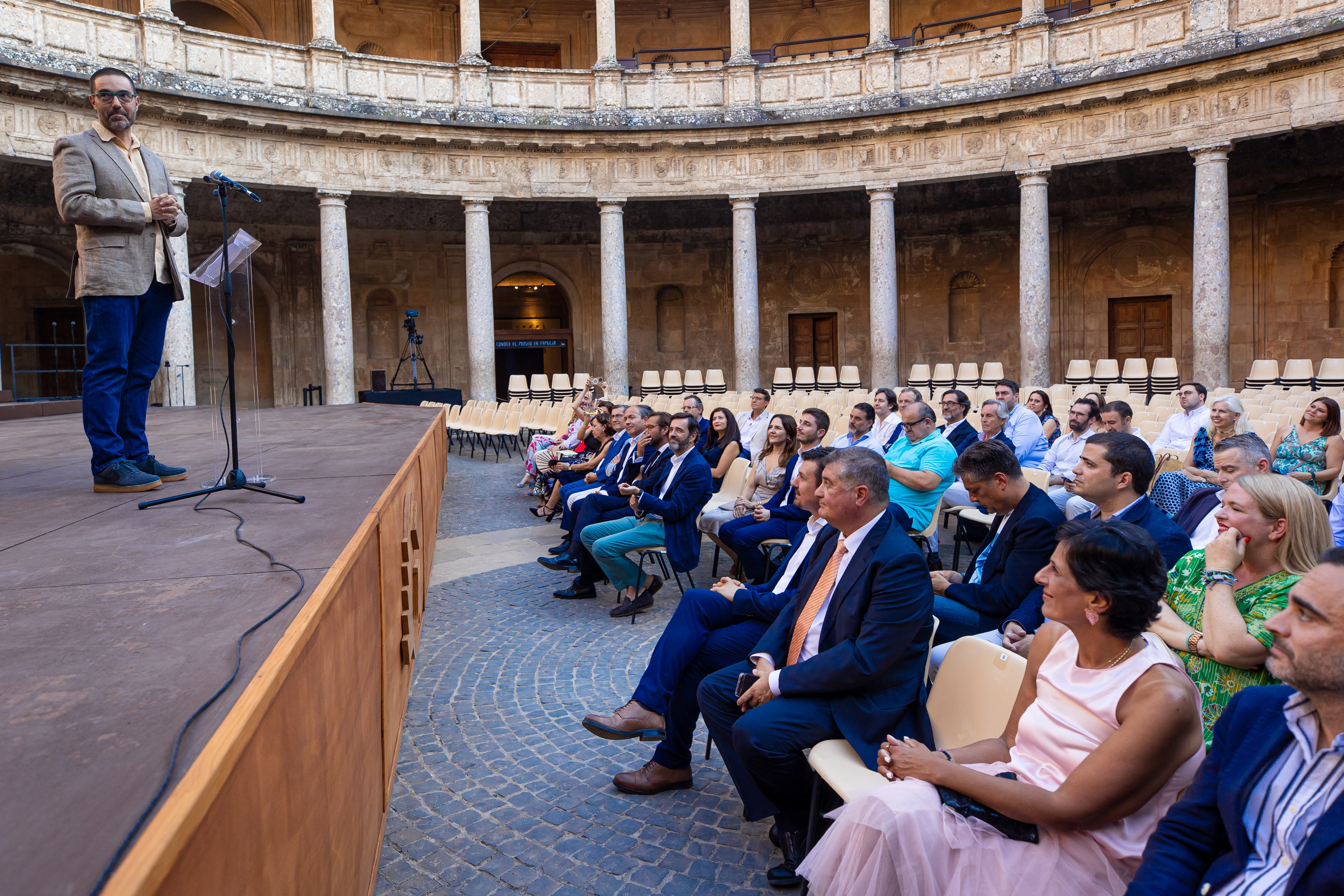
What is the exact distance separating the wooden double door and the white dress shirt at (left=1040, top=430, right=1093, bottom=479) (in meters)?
15.7

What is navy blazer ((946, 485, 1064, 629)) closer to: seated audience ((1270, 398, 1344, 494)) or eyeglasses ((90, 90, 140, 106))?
seated audience ((1270, 398, 1344, 494))

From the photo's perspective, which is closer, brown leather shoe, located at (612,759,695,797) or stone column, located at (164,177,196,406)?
brown leather shoe, located at (612,759,695,797)

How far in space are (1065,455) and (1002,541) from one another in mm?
4370

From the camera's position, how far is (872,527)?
3246 millimetres

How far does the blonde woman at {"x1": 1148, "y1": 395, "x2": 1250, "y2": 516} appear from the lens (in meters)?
6.25

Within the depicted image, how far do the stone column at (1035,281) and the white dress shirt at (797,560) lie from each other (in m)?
14.5

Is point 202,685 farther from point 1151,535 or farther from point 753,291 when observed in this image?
point 753,291


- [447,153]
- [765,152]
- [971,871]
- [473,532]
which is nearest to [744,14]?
[765,152]

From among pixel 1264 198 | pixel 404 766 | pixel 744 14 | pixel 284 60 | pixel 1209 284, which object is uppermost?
pixel 744 14

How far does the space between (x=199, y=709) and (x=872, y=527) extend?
2329 mm

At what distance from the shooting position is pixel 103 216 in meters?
3.89

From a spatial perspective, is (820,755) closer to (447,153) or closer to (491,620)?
(491,620)

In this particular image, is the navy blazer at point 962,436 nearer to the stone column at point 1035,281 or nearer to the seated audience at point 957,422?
the seated audience at point 957,422

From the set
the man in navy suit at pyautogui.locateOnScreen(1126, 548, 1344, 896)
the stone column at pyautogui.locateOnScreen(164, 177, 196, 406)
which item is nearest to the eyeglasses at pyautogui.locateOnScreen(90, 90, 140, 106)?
the man in navy suit at pyautogui.locateOnScreen(1126, 548, 1344, 896)
